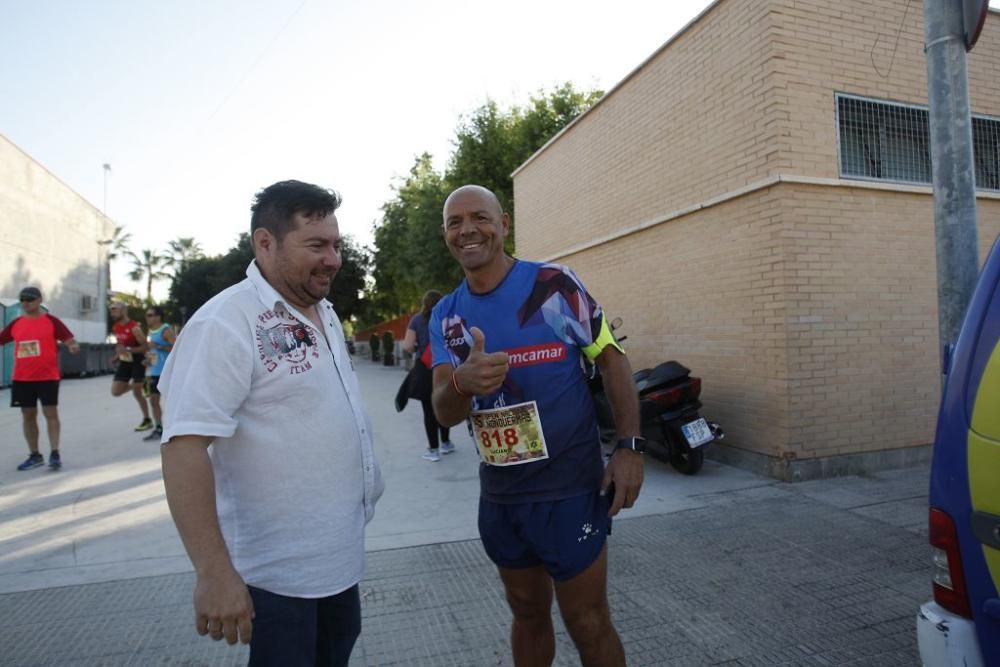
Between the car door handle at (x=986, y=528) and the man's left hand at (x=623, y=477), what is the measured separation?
93 centimetres

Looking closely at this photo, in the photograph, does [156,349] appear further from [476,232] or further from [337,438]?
[337,438]

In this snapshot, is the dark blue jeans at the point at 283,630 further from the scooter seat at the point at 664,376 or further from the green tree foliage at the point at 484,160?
the green tree foliage at the point at 484,160

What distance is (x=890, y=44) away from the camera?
6.34 metres

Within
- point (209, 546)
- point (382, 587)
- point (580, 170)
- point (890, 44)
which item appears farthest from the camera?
point (580, 170)

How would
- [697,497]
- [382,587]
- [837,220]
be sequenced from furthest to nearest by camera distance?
[837,220], [697,497], [382,587]

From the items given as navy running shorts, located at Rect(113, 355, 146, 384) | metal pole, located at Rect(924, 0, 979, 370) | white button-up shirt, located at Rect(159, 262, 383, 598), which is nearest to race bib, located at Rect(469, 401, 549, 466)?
white button-up shirt, located at Rect(159, 262, 383, 598)

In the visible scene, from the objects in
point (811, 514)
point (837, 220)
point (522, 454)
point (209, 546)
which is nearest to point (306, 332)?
point (209, 546)

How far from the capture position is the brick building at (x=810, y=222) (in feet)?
19.0

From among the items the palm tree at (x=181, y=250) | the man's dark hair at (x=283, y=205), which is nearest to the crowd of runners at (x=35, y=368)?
the man's dark hair at (x=283, y=205)

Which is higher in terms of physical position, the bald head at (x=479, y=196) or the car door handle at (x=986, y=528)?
the bald head at (x=479, y=196)

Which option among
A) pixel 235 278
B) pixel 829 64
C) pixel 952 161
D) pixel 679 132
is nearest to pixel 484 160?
pixel 679 132

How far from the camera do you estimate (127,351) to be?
8680 millimetres

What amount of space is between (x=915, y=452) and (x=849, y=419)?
960 millimetres

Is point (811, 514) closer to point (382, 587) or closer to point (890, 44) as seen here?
point (382, 587)
